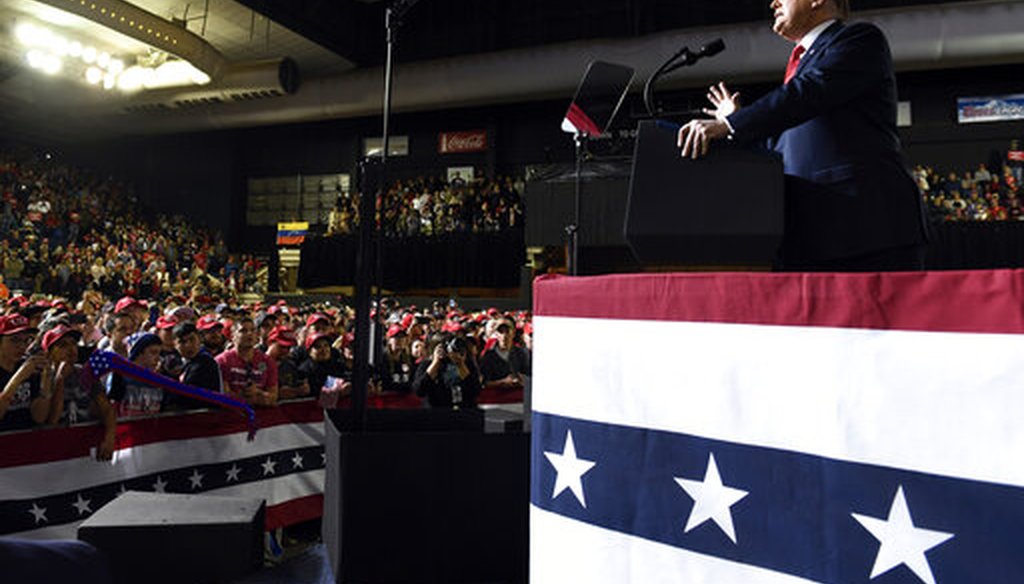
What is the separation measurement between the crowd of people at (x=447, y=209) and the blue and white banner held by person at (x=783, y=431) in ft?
51.5

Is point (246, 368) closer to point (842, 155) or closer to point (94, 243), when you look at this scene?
point (842, 155)

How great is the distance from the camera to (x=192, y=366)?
4.63 metres

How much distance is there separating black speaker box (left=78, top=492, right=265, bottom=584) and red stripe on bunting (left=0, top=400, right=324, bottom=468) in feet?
3.18

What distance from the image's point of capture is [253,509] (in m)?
3.04

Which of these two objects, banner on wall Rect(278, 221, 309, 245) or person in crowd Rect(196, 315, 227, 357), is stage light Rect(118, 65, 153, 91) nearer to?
banner on wall Rect(278, 221, 309, 245)

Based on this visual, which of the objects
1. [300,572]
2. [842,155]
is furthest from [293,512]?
[842,155]

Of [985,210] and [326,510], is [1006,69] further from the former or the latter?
[326,510]

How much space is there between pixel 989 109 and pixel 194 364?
19464 mm

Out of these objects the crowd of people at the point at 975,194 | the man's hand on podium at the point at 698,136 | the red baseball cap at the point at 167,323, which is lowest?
the red baseball cap at the point at 167,323

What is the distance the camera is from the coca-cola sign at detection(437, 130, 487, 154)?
21.9 m

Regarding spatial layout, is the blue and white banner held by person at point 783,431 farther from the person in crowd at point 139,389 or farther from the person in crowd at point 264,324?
the person in crowd at point 264,324

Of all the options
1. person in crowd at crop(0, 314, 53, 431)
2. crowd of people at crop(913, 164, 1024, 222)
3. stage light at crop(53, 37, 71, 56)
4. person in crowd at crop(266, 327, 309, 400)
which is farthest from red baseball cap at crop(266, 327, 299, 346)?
stage light at crop(53, 37, 71, 56)

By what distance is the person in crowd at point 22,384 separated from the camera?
357 cm

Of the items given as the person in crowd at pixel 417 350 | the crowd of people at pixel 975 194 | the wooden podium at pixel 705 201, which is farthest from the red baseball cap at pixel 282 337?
the crowd of people at pixel 975 194
